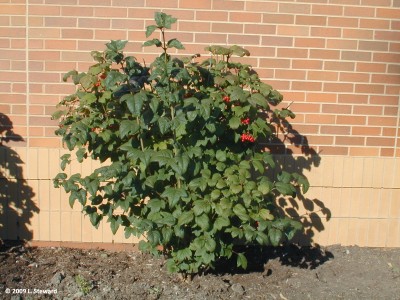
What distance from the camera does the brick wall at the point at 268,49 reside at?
4973mm

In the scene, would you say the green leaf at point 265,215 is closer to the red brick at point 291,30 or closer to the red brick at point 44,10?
the red brick at point 291,30

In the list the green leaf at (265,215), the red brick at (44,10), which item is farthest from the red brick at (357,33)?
the red brick at (44,10)

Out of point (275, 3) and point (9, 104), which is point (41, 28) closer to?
point (9, 104)

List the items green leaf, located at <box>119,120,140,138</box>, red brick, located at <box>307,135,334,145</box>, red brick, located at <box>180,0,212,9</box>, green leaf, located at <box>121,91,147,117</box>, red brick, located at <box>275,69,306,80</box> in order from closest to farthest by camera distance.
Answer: green leaf, located at <box>121,91,147,117</box> → green leaf, located at <box>119,120,140,138</box> → red brick, located at <box>180,0,212,9</box> → red brick, located at <box>275,69,306,80</box> → red brick, located at <box>307,135,334,145</box>

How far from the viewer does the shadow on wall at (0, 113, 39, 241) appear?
5.10 m

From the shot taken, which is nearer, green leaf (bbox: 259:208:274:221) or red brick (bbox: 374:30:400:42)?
green leaf (bbox: 259:208:274:221)

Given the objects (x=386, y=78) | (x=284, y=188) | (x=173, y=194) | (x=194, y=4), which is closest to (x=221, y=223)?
(x=173, y=194)

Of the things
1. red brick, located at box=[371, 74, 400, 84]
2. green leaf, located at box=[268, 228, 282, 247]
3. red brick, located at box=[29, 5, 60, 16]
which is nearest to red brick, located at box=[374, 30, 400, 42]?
red brick, located at box=[371, 74, 400, 84]

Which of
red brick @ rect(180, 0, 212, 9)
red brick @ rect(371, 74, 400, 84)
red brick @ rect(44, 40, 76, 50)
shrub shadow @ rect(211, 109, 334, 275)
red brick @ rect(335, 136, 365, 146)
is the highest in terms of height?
red brick @ rect(180, 0, 212, 9)

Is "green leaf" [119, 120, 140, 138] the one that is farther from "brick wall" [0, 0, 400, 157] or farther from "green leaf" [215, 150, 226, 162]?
"brick wall" [0, 0, 400, 157]

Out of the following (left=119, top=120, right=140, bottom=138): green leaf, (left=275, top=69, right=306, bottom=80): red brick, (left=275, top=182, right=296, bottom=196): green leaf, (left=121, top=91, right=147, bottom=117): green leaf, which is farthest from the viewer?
(left=275, top=69, right=306, bottom=80): red brick

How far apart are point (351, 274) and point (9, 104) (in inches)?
124

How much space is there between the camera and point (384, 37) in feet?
16.7

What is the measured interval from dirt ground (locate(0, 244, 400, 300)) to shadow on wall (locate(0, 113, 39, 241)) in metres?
0.15
